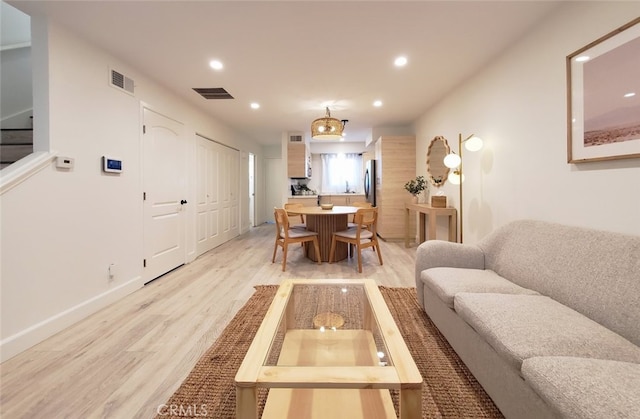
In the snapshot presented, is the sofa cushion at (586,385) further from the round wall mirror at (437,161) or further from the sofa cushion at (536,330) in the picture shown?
the round wall mirror at (437,161)

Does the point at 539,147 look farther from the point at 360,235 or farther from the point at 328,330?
the point at 328,330

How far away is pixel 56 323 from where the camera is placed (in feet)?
6.48

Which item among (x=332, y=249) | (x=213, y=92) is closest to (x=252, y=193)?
(x=213, y=92)

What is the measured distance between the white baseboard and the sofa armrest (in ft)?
9.38

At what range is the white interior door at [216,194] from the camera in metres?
4.29

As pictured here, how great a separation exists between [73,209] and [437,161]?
15.0ft

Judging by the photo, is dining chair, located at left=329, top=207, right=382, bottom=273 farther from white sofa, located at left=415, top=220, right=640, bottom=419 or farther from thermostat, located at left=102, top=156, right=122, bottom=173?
thermostat, located at left=102, top=156, right=122, bottom=173

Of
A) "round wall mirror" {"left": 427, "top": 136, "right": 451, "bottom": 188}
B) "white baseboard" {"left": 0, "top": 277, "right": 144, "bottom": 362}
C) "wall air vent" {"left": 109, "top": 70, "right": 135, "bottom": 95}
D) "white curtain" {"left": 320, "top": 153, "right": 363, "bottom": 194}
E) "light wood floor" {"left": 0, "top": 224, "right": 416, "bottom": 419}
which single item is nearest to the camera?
"light wood floor" {"left": 0, "top": 224, "right": 416, "bottom": 419}

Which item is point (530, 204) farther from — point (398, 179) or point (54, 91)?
point (54, 91)

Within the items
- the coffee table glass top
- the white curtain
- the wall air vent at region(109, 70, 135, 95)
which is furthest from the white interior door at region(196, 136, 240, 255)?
the coffee table glass top

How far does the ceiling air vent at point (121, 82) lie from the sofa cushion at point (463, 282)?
339 centimetres

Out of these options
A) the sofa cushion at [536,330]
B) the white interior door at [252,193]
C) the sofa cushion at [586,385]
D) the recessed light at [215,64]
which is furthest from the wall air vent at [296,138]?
the sofa cushion at [586,385]

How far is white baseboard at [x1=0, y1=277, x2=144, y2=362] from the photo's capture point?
66.8 inches

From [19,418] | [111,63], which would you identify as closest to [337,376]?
[19,418]
